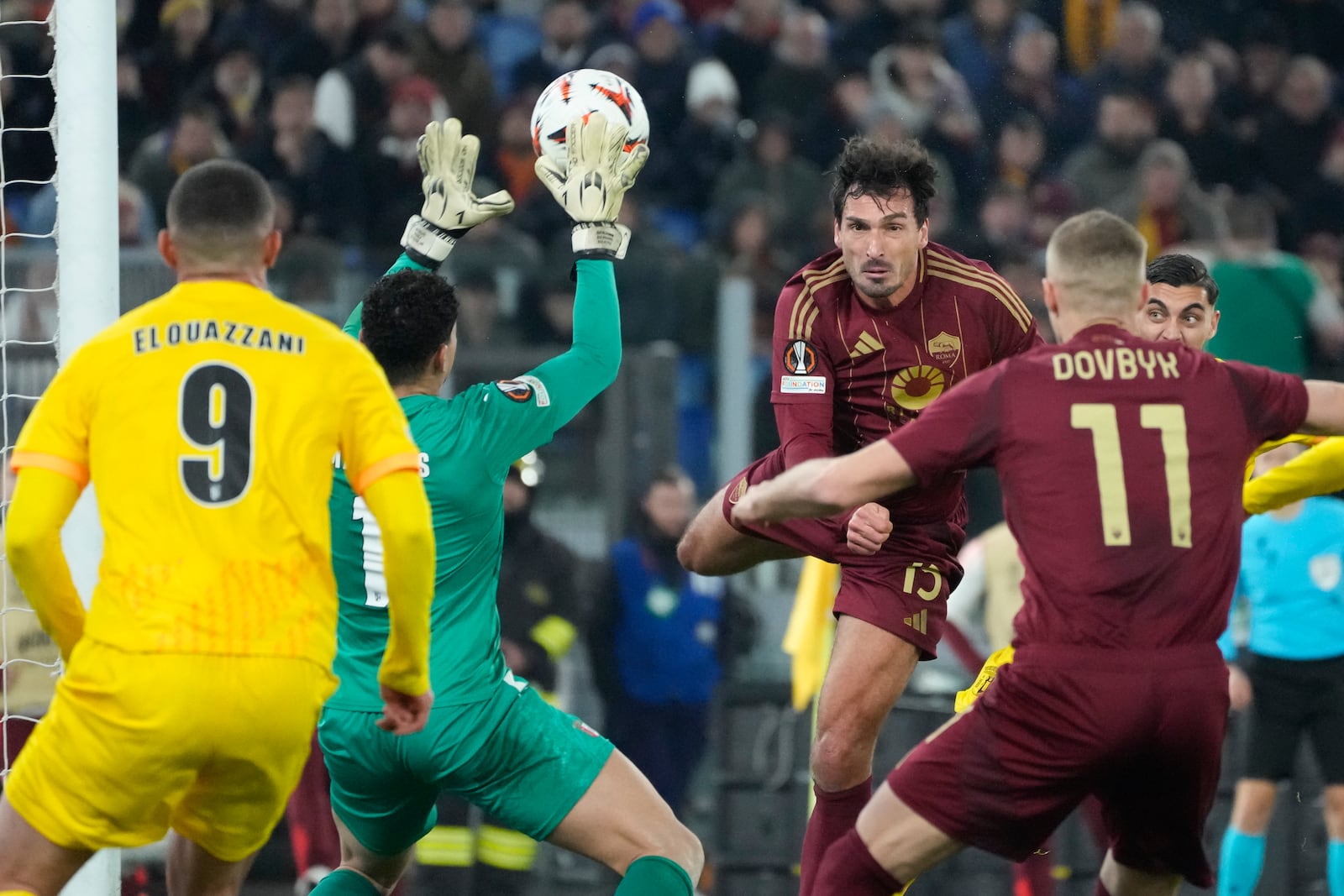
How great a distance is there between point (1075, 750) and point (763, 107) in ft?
27.4

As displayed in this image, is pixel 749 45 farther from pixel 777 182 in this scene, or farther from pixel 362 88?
pixel 362 88

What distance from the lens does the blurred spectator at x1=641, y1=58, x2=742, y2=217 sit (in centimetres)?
1161

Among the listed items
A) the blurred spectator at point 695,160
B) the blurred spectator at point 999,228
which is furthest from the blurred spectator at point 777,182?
the blurred spectator at point 999,228

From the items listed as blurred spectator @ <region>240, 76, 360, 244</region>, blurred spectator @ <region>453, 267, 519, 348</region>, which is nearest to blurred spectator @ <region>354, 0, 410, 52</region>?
blurred spectator @ <region>240, 76, 360, 244</region>

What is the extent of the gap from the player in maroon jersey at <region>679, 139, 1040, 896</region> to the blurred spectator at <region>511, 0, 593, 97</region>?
21.7 feet

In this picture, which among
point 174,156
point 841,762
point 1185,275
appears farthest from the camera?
point 174,156

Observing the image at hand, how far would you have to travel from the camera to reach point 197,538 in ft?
13.5

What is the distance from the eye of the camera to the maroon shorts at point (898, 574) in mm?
5754

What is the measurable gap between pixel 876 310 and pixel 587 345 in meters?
1.05

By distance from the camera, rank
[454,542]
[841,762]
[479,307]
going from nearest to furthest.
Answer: [454,542] → [841,762] → [479,307]

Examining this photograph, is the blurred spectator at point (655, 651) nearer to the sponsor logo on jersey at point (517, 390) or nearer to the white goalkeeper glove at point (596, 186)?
the white goalkeeper glove at point (596, 186)

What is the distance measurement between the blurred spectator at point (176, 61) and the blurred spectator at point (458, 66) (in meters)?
1.81

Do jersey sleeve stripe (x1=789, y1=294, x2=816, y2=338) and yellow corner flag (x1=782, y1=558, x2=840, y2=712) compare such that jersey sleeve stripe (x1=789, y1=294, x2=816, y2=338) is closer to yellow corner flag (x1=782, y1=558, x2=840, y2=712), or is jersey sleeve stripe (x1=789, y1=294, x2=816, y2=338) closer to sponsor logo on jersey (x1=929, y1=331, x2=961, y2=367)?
sponsor logo on jersey (x1=929, y1=331, x2=961, y2=367)

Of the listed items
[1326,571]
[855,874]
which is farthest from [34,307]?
[1326,571]
